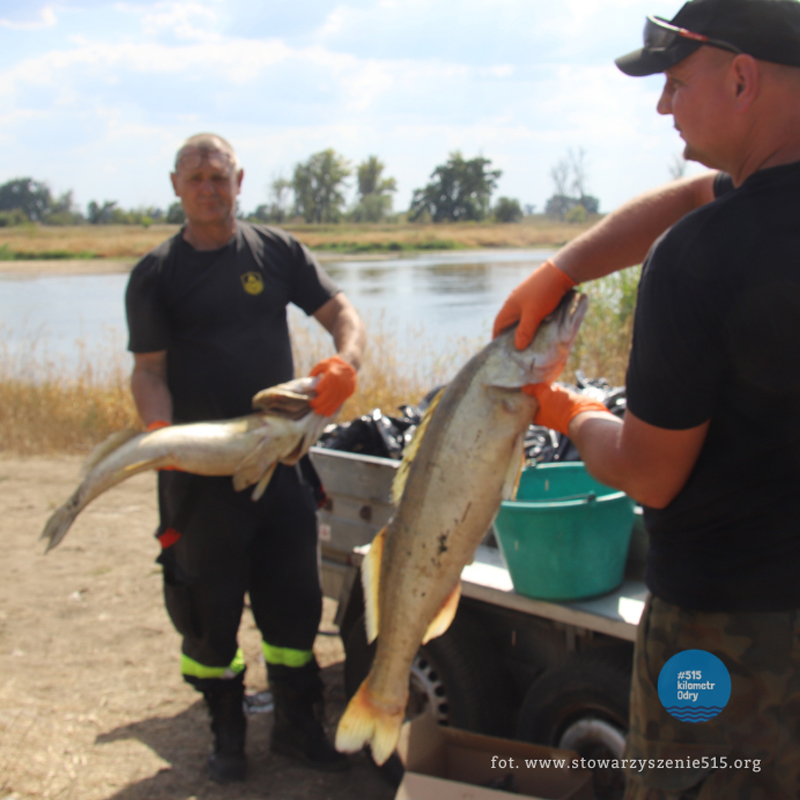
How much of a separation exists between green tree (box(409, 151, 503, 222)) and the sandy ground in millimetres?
58657

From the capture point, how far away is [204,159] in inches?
130

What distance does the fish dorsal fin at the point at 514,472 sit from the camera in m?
2.05

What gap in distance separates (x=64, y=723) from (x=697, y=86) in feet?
12.6

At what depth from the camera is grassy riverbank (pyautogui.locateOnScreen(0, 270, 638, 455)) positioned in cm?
855

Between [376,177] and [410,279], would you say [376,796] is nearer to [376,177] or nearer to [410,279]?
[410,279]

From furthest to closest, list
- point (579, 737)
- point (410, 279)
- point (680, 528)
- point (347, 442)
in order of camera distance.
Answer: point (410, 279) < point (347, 442) < point (579, 737) < point (680, 528)

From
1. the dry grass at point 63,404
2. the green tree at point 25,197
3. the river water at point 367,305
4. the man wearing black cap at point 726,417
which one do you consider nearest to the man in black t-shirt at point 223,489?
the man wearing black cap at point 726,417

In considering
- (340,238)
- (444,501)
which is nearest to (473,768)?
(444,501)

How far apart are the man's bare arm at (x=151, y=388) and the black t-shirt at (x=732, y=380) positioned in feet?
7.28

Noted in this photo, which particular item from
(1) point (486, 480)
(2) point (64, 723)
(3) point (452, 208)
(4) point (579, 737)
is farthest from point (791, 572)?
(3) point (452, 208)

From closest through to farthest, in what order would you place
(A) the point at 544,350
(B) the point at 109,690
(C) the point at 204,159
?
(A) the point at 544,350 < (C) the point at 204,159 < (B) the point at 109,690

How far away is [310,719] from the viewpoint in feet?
11.1

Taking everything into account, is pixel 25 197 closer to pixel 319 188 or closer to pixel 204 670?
pixel 319 188

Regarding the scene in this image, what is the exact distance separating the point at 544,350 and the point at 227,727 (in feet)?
7.65
